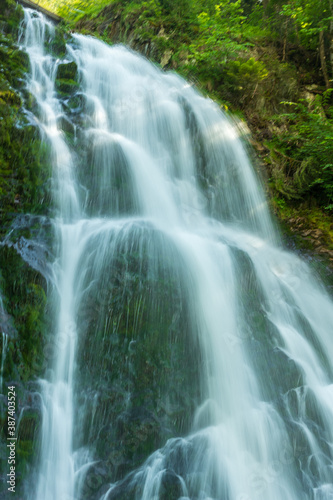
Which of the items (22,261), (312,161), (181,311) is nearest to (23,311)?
(22,261)

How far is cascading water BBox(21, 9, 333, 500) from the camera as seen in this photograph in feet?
10.2

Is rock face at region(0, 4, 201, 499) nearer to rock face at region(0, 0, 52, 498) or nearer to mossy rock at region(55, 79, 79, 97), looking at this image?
rock face at region(0, 0, 52, 498)

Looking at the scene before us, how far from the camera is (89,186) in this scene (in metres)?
5.00

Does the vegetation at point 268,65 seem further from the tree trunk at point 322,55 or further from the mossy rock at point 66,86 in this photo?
the mossy rock at point 66,86

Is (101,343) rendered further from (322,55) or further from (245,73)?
(322,55)

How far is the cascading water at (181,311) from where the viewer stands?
310 centimetres

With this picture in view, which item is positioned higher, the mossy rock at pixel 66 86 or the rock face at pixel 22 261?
the mossy rock at pixel 66 86

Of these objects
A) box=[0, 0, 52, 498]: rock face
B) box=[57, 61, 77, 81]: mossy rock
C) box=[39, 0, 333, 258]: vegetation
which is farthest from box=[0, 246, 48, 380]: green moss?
box=[39, 0, 333, 258]: vegetation

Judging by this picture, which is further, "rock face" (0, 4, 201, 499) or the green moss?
the green moss

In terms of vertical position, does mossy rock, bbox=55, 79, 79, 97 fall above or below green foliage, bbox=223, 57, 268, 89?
below

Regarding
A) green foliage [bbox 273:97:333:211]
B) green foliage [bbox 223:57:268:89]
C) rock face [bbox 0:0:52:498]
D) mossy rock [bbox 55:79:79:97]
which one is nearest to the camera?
rock face [bbox 0:0:52:498]

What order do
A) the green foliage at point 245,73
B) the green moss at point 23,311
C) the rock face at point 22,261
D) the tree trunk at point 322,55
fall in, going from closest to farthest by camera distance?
the rock face at point 22,261 → the green moss at point 23,311 → the green foliage at point 245,73 → the tree trunk at point 322,55

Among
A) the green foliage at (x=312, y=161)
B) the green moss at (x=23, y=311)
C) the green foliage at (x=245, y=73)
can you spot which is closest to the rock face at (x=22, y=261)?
the green moss at (x=23, y=311)

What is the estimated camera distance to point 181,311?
3822mm
